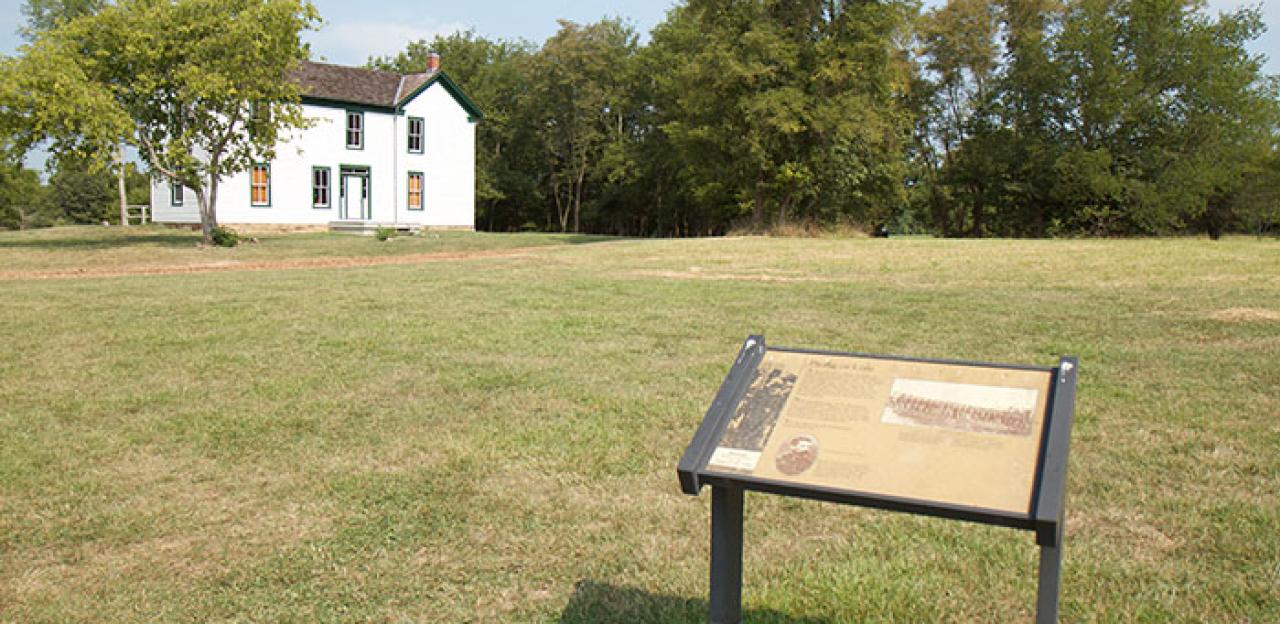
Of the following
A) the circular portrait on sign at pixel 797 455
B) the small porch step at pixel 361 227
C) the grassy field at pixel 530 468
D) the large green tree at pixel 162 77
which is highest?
the large green tree at pixel 162 77

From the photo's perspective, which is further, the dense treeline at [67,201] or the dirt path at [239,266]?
the dense treeline at [67,201]

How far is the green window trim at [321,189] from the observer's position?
3731 cm

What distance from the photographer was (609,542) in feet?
13.6

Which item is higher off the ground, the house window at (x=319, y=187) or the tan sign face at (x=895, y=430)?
the house window at (x=319, y=187)

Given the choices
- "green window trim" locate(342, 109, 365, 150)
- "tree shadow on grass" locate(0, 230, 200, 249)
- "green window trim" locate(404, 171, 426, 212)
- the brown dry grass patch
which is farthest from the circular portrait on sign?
"green window trim" locate(404, 171, 426, 212)

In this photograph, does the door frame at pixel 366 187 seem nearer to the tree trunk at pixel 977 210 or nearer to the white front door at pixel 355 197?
the white front door at pixel 355 197

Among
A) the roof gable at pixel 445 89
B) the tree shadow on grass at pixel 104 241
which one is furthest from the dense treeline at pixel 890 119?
the tree shadow on grass at pixel 104 241

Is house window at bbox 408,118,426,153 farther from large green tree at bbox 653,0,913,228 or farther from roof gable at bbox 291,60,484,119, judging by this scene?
large green tree at bbox 653,0,913,228

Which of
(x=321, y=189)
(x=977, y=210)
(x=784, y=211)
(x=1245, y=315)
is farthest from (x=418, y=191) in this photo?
(x=1245, y=315)

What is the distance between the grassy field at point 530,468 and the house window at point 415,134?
94.9 feet

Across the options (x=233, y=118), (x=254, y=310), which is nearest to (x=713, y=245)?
(x=233, y=118)

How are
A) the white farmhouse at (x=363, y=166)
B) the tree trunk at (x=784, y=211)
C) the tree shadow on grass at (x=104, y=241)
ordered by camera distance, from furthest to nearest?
1. the white farmhouse at (x=363, y=166)
2. the tree trunk at (x=784, y=211)
3. the tree shadow on grass at (x=104, y=241)

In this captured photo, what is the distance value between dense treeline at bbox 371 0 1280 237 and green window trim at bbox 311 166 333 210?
47.7ft

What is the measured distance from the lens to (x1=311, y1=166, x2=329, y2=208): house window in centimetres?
3731
